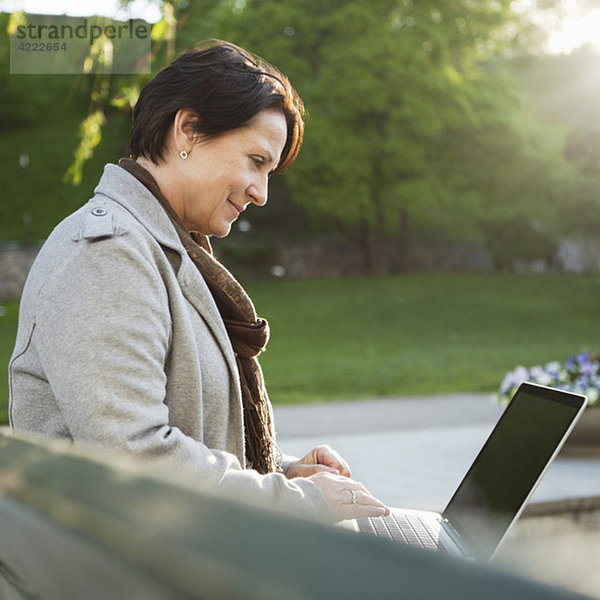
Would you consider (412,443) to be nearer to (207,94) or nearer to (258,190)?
(258,190)

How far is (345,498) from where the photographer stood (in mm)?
1670

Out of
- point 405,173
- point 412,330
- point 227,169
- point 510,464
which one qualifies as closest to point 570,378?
point 510,464

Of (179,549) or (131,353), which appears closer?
(179,549)

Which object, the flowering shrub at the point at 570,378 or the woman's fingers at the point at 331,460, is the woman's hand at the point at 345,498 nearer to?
the woman's fingers at the point at 331,460

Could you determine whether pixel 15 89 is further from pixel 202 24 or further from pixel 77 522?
pixel 77 522

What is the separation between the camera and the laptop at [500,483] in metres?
1.87

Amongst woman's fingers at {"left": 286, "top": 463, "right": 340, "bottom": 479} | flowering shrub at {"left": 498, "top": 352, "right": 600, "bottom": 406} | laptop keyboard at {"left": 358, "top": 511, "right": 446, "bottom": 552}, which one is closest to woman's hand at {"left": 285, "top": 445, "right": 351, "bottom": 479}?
woman's fingers at {"left": 286, "top": 463, "right": 340, "bottom": 479}

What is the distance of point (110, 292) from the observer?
146 centimetres

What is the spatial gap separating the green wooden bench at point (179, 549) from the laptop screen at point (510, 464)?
121cm

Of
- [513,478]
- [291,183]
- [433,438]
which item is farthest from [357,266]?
[513,478]

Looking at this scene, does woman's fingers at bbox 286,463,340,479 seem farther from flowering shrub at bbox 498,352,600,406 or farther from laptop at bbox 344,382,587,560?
flowering shrub at bbox 498,352,600,406

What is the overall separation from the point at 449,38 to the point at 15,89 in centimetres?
1542

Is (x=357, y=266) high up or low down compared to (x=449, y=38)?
down

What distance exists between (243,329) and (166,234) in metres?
0.29
